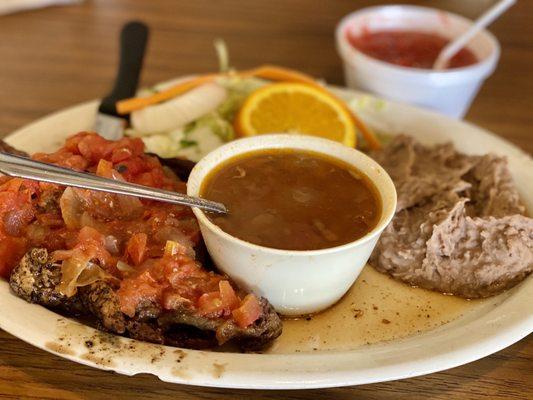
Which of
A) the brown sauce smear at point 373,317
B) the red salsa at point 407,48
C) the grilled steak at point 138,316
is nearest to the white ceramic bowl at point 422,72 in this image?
the red salsa at point 407,48

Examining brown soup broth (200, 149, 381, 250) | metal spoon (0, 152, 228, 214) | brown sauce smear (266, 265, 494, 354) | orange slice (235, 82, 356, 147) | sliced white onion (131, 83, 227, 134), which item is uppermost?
metal spoon (0, 152, 228, 214)

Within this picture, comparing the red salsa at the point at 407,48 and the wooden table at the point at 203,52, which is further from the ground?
the red salsa at the point at 407,48

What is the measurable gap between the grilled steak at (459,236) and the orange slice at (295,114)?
57 cm

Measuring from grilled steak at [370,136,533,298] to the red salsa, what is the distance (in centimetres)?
133

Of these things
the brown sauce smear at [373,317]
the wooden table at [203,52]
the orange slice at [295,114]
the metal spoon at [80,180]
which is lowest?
the wooden table at [203,52]

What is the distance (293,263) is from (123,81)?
1883mm

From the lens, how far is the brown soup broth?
7.09 feet

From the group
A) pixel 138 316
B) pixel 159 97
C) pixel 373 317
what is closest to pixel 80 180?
pixel 138 316

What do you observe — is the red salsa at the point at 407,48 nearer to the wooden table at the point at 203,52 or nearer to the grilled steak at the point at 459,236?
the wooden table at the point at 203,52

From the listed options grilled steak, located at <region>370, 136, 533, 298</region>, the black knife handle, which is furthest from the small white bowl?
the black knife handle

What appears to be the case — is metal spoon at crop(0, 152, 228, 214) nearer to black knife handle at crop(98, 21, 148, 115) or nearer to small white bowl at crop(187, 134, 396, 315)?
small white bowl at crop(187, 134, 396, 315)

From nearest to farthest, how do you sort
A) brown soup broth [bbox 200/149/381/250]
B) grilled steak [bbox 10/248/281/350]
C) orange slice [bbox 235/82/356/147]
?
grilled steak [bbox 10/248/281/350] < brown soup broth [bbox 200/149/381/250] < orange slice [bbox 235/82/356/147]

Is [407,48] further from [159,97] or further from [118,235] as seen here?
[118,235]

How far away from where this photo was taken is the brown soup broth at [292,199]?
7.09 ft
